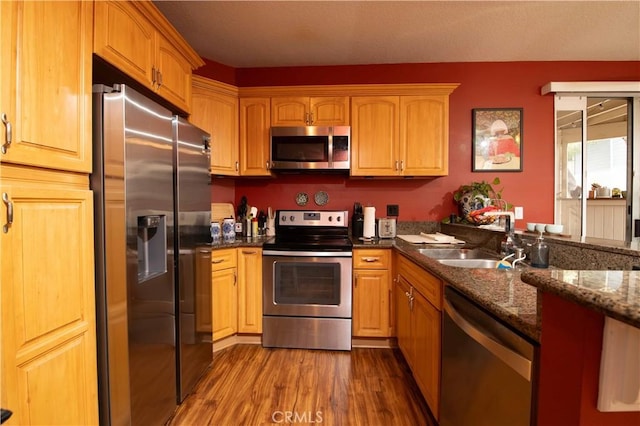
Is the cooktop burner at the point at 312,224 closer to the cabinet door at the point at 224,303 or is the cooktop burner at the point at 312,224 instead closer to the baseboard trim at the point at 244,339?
the cabinet door at the point at 224,303

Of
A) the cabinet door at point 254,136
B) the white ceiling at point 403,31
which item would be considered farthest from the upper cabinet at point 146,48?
the cabinet door at point 254,136

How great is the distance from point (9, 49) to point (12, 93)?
0.13 meters

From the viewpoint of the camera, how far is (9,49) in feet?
2.72

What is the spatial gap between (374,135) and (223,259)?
68.3 inches

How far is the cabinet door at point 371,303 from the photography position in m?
2.28

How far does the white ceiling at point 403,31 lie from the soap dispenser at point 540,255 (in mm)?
1780

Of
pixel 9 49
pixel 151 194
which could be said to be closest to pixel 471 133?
pixel 151 194

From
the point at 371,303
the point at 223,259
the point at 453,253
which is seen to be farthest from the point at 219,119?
the point at 453,253

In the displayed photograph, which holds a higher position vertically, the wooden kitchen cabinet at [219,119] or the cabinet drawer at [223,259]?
the wooden kitchen cabinet at [219,119]

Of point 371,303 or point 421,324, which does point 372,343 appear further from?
point 421,324

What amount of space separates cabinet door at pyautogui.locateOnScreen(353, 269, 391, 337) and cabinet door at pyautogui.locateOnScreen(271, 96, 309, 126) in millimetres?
1480

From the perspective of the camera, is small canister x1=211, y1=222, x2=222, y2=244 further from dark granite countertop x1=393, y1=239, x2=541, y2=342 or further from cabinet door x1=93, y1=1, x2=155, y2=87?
dark granite countertop x1=393, y1=239, x2=541, y2=342

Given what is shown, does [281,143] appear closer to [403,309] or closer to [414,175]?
[414,175]

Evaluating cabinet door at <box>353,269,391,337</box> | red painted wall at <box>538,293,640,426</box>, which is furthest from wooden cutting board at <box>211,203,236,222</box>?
red painted wall at <box>538,293,640,426</box>
